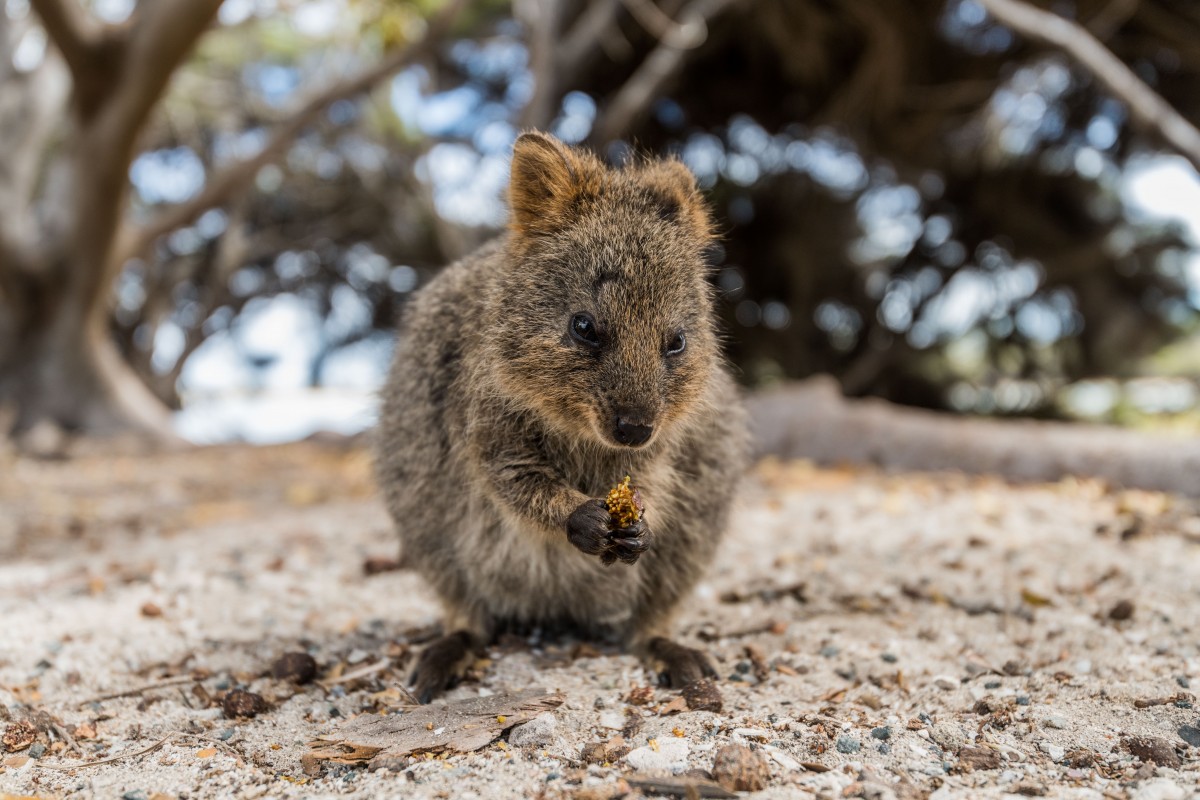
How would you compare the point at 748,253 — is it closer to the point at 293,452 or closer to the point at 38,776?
the point at 293,452

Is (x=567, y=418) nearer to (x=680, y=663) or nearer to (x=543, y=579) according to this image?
(x=543, y=579)

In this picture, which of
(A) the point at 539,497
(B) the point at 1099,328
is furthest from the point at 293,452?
(B) the point at 1099,328

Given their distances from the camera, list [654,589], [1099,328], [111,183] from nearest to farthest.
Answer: [654,589] → [111,183] → [1099,328]

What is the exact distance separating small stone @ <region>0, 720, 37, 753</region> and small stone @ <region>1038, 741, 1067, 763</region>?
2695mm

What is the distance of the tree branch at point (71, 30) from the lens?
6.52m

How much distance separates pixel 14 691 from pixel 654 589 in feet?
6.75

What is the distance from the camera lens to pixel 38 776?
2.34m

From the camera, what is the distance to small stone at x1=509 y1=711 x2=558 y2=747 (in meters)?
2.43

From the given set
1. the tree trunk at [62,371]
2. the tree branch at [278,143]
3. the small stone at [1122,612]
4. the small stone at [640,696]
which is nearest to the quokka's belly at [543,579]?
the small stone at [640,696]

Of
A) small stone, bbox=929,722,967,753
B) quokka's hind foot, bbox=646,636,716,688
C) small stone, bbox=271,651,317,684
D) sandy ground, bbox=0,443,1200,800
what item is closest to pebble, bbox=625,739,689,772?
sandy ground, bbox=0,443,1200,800

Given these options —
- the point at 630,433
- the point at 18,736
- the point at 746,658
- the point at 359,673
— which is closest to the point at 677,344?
the point at 630,433

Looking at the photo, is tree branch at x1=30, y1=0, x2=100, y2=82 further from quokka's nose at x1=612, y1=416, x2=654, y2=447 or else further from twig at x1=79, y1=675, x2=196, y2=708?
quokka's nose at x1=612, y1=416, x2=654, y2=447

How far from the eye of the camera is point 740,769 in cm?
214

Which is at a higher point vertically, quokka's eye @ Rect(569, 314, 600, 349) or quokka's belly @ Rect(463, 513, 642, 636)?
quokka's eye @ Rect(569, 314, 600, 349)
